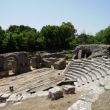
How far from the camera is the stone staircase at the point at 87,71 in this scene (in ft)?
61.0

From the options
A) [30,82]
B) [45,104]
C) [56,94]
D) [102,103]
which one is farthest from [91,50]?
[102,103]

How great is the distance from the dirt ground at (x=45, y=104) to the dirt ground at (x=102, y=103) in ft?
4.10

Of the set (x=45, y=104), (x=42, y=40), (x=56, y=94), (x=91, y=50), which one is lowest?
(x=45, y=104)

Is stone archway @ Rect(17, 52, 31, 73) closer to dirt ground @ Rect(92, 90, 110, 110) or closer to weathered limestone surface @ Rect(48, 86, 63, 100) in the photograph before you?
weathered limestone surface @ Rect(48, 86, 63, 100)

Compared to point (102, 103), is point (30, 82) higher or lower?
lower

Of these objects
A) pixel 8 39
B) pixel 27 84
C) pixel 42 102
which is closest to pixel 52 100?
pixel 42 102

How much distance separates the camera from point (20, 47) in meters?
53.1

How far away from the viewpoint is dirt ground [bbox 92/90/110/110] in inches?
383

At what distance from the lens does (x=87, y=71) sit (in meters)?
21.2

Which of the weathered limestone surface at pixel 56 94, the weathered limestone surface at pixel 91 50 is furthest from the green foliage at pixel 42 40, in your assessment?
the weathered limestone surface at pixel 56 94

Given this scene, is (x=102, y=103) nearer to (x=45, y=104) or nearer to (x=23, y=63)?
(x=45, y=104)

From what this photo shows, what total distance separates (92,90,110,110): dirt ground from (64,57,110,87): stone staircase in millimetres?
6233

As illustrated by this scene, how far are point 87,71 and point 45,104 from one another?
993cm

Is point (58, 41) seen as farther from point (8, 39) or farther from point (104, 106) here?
point (104, 106)
